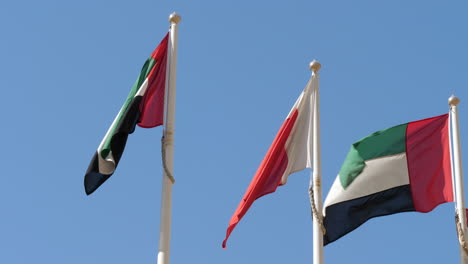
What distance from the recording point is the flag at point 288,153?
83.9 ft

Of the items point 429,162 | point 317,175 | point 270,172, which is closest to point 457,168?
point 429,162

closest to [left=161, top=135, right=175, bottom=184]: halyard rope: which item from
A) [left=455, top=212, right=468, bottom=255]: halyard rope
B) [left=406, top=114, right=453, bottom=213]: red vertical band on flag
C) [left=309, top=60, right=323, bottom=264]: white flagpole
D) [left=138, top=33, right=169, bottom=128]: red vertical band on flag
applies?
[left=138, top=33, right=169, bottom=128]: red vertical band on flag

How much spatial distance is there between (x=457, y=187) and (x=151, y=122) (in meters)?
6.81

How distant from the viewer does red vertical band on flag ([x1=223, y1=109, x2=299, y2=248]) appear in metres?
25.2

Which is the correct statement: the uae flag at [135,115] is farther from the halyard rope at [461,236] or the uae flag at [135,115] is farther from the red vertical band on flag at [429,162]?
the halyard rope at [461,236]

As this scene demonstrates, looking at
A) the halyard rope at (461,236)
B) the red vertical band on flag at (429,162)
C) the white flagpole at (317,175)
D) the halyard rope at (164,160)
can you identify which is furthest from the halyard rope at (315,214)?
the halyard rope at (164,160)

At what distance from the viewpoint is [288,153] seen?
26.4m

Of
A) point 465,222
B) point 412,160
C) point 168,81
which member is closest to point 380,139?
point 412,160

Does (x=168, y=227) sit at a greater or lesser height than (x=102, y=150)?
lesser

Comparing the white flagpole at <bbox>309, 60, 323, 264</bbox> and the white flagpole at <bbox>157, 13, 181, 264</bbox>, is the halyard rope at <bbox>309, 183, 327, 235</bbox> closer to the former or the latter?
the white flagpole at <bbox>309, 60, 323, 264</bbox>

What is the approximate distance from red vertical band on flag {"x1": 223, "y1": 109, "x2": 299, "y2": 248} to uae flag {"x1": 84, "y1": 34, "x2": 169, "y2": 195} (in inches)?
97.2

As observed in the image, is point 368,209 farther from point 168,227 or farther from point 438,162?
point 168,227

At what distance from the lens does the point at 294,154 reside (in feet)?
86.7

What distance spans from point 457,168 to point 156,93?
22.4 ft
